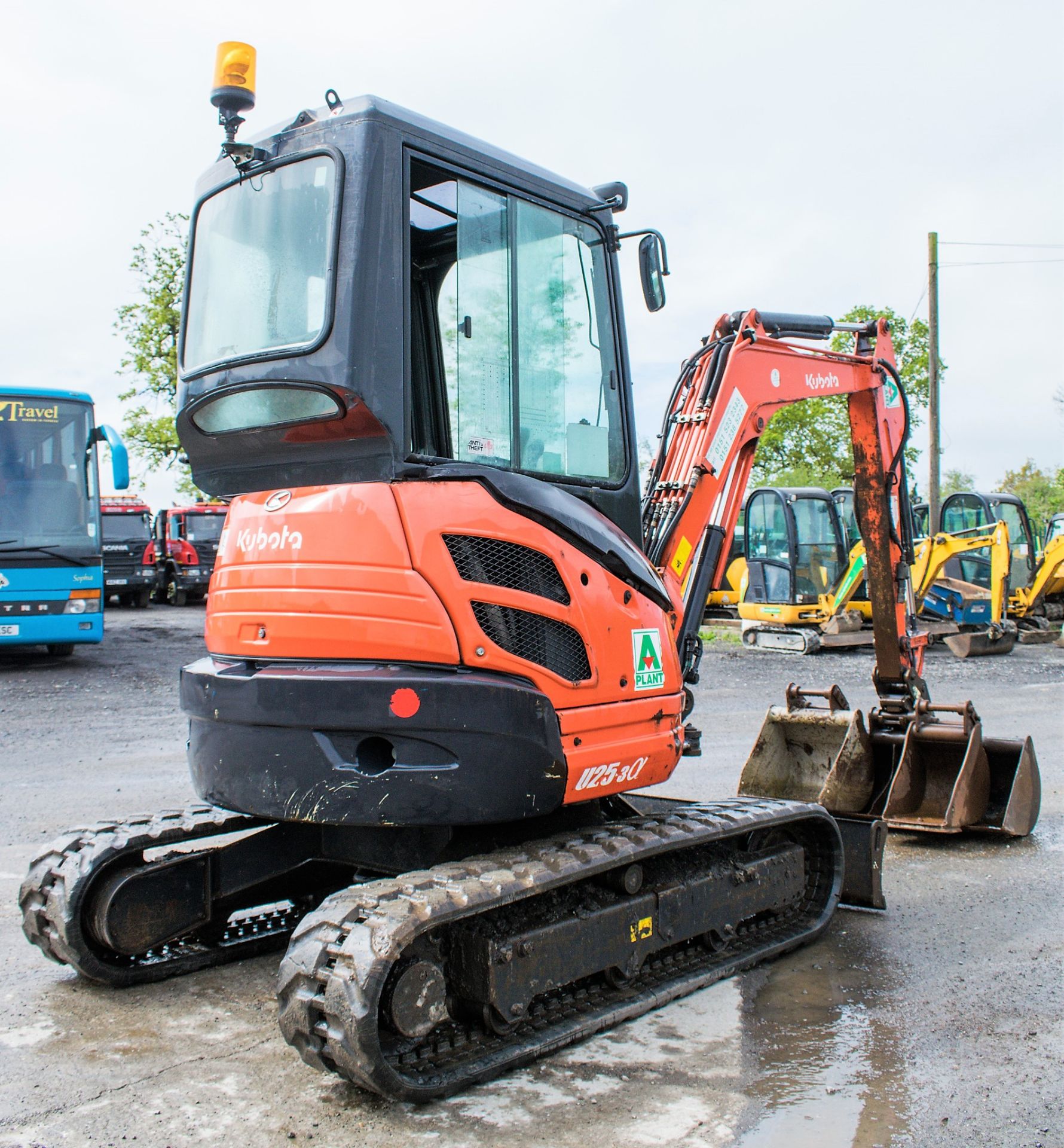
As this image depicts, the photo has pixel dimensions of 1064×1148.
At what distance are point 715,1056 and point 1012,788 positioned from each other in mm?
3171

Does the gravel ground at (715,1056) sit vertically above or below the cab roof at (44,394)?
below

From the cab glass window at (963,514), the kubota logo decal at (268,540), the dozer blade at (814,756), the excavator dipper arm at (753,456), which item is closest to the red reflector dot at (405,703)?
the kubota logo decal at (268,540)

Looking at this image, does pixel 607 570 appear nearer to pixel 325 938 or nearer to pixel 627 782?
pixel 627 782

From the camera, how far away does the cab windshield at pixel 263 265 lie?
3703mm

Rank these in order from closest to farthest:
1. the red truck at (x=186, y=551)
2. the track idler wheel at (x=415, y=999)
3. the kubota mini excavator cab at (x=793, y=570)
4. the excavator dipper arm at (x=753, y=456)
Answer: the track idler wheel at (x=415, y=999) → the excavator dipper arm at (x=753, y=456) → the kubota mini excavator cab at (x=793, y=570) → the red truck at (x=186, y=551)

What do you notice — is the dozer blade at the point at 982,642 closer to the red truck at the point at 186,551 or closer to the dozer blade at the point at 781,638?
the dozer blade at the point at 781,638

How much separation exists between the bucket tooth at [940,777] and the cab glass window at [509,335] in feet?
9.59

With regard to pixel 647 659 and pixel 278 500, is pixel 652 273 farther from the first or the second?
pixel 278 500

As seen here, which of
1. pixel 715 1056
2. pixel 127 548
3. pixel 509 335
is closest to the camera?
pixel 715 1056

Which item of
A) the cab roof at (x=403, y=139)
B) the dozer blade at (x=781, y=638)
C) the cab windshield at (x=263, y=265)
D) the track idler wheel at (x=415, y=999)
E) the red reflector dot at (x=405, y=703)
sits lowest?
the dozer blade at (x=781, y=638)

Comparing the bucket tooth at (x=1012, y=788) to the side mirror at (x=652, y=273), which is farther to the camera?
the bucket tooth at (x=1012, y=788)

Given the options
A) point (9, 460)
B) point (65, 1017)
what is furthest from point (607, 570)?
point (9, 460)

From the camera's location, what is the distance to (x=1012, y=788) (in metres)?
6.06

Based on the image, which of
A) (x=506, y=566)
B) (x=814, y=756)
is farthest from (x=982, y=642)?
(x=506, y=566)
